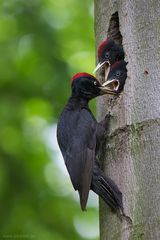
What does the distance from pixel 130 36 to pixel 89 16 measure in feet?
9.47

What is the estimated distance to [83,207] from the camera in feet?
12.3

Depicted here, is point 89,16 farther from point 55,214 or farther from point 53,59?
point 55,214

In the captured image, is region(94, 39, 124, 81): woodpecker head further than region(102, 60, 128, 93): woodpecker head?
Yes

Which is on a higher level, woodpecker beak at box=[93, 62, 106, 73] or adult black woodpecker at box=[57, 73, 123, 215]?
woodpecker beak at box=[93, 62, 106, 73]

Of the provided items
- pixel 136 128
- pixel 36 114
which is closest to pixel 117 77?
pixel 136 128

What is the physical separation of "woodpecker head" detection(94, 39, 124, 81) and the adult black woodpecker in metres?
0.15

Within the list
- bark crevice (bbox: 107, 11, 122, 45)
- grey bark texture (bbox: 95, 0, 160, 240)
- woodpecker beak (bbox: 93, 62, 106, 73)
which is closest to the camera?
grey bark texture (bbox: 95, 0, 160, 240)

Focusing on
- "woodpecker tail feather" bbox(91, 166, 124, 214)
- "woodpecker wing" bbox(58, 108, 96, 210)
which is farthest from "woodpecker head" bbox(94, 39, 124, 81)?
"woodpecker tail feather" bbox(91, 166, 124, 214)

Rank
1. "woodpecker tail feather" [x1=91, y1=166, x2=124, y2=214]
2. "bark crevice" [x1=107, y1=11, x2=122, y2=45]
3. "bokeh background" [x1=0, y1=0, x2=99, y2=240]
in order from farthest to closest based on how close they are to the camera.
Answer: "bokeh background" [x1=0, y1=0, x2=99, y2=240], "bark crevice" [x1=107, y1=11, x2=122, y2=45], "woodpecker tail feather" [x1=91, y1=166, x2=124, y2=214]

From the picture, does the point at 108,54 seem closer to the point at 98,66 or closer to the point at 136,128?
the point at 98,66

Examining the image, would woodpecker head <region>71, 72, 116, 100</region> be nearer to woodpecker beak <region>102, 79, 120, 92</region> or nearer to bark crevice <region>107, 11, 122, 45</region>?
woodpecker beak <region>102, 79, 120, 92</region>

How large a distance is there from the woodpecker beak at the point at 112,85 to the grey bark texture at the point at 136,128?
132mm

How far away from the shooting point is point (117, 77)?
4.49m

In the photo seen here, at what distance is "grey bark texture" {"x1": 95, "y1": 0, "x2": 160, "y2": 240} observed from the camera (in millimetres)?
3367
